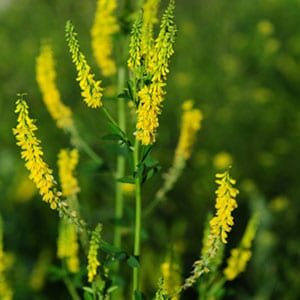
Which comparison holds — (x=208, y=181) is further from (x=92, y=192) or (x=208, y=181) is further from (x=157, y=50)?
(x=157, y=50)

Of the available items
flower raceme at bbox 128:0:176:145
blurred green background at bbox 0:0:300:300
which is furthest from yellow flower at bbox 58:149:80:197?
flower raceme at bbox 128:0:176:145

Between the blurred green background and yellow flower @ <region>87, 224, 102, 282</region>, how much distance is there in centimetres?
60

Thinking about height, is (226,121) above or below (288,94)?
below

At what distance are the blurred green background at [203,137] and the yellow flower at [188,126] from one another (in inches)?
10.4

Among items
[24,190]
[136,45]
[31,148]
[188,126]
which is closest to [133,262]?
[31,148]

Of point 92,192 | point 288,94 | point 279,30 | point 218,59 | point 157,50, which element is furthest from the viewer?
point 279,30

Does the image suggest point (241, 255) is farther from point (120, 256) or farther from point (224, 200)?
point (224, 200)

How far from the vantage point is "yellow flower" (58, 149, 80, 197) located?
2.10m

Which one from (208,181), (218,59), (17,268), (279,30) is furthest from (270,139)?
(17,268)

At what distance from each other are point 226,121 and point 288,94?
30.5 inches

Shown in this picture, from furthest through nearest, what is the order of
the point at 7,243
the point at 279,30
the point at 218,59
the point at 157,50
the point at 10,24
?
the point at 10,24 → the point at 279,30 → the point at 218,59 → the point at 7,243 → the point at 157,50

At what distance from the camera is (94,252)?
1.71 m

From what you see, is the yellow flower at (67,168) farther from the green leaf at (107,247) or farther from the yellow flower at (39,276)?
the yellow flower at (39,276)

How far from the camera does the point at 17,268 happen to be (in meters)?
3.54
